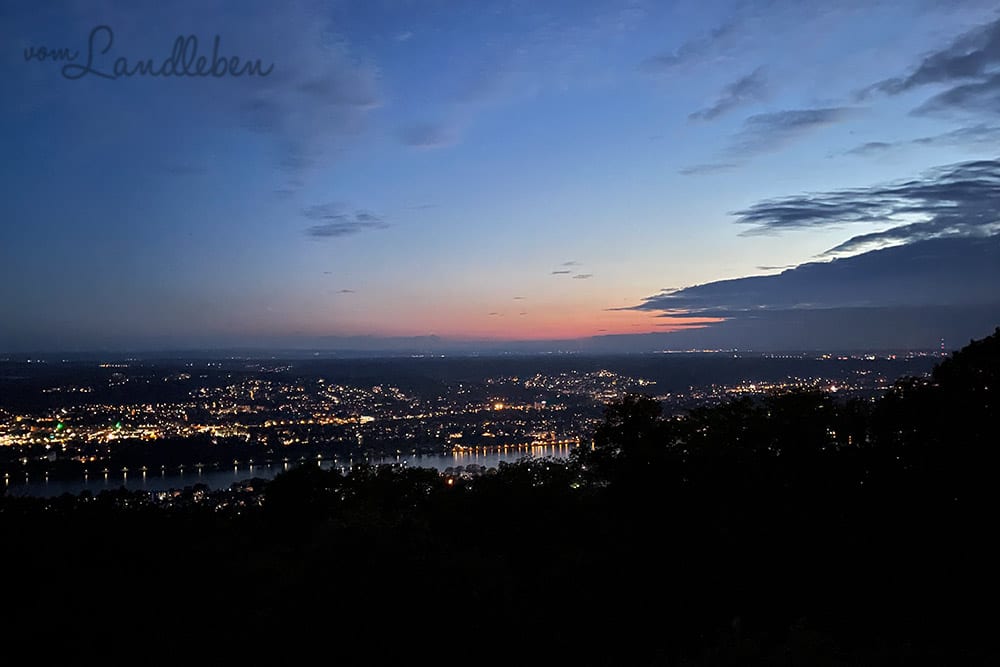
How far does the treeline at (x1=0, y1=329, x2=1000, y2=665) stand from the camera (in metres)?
6.02

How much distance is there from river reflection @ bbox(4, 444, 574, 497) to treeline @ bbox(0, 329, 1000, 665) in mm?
28750

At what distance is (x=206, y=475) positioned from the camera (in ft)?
176

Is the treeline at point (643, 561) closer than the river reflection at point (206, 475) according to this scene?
Yes

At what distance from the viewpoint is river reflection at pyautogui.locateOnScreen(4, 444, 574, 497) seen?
45.6 m

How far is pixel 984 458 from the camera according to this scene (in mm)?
9984

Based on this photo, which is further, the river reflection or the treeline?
the river reflection

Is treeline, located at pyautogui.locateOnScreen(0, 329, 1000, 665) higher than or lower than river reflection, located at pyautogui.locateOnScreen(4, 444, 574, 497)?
higher

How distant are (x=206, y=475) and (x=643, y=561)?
52149mm

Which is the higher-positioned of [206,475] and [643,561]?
[643,561]

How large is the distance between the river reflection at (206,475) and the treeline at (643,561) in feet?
94.3

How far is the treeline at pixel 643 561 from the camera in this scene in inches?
237

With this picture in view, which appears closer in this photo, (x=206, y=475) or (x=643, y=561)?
(x=643, y=561)

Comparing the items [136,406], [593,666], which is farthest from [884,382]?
[136,406]

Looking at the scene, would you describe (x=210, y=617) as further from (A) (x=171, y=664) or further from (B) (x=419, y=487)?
(B) (x=419, y=487)
